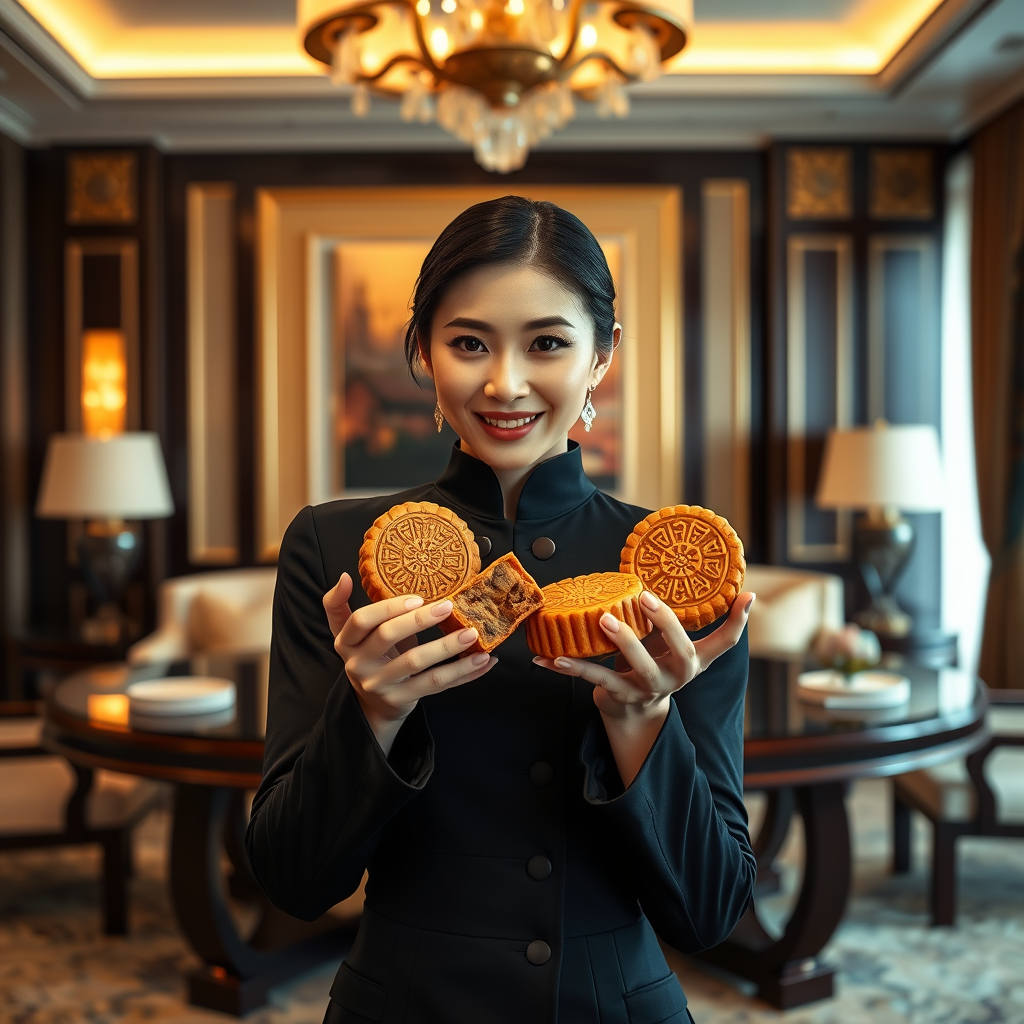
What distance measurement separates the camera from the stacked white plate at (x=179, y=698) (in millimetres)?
2832

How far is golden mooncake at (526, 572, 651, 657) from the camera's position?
1.00 metres

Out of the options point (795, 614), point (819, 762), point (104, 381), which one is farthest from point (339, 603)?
point (104, 381)

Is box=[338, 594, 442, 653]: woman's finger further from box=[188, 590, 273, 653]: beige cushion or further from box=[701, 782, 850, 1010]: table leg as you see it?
box=[188, 590, 273, 653]: beige cushion

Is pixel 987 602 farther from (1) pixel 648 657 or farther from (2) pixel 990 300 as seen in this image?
(1) pixel 648 657

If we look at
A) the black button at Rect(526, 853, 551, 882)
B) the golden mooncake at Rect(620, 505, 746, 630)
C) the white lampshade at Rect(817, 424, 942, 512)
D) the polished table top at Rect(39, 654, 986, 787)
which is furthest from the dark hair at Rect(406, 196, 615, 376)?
the white lampshade at Rect(817, 424, 942, 512)

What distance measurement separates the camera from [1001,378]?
4.97m

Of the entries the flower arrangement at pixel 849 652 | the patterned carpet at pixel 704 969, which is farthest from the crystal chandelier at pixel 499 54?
the patterned carpet at pixel 704 969

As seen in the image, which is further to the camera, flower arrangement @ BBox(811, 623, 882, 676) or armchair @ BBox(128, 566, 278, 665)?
armchair @ BBox(128, 566, 278, 665)

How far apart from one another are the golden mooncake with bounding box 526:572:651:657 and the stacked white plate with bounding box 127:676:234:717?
2007mm

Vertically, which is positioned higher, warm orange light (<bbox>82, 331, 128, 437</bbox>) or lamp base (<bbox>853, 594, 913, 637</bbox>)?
warm orange light (<bbox>82, 331, 128, 437</bbox>)

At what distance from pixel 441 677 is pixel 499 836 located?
8.7 inches

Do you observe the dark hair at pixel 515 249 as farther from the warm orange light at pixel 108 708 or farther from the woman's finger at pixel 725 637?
the warm orange light at pixel 108 708

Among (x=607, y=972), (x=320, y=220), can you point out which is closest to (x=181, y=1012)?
(x=607, y=972)

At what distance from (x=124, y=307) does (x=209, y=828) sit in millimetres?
3357
